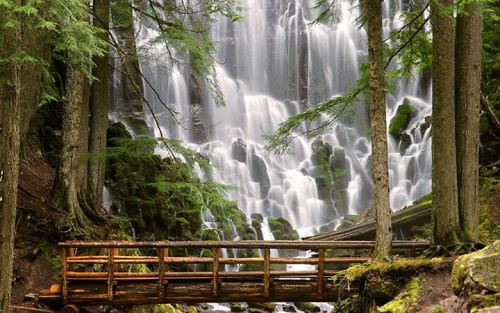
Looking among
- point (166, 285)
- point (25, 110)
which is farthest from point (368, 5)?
point (25, 110)

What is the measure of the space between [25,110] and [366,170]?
57.9ft

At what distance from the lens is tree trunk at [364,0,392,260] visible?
7.18 m

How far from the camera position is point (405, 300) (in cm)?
628

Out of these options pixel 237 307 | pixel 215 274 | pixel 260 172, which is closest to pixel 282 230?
pixel 260 172

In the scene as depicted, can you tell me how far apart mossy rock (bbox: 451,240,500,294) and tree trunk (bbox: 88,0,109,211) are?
729 cm

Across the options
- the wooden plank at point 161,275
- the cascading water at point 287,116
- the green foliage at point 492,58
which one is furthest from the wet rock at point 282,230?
the wooden plank at point 161,275

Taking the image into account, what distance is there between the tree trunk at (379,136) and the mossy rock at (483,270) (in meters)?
2.01

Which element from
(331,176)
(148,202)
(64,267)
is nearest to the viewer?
(64,267)

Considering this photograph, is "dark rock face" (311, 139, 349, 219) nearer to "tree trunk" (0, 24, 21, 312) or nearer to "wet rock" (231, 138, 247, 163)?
"wet rock" (231, 138, 247, 163)

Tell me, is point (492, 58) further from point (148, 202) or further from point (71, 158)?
point (71, 158)

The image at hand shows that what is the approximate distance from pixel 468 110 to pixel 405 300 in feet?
10.5

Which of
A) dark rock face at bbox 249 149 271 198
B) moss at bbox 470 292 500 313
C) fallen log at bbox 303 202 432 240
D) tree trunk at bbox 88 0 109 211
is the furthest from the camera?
dark rock face at bbox 249 149 271 198

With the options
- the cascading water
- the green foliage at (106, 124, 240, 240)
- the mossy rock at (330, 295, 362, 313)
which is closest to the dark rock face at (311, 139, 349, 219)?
the cascading water

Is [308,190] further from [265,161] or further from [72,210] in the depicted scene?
[72,210]
